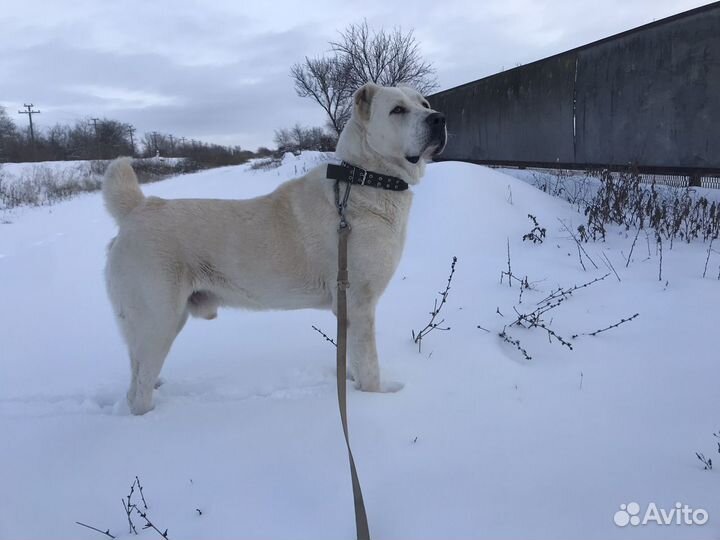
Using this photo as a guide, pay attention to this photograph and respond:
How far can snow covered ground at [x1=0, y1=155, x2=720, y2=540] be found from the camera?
5.71 feet

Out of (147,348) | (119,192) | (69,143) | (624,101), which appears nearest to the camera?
(147,348)

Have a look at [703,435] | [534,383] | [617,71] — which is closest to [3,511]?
[534,383]

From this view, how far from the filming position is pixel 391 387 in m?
2.70

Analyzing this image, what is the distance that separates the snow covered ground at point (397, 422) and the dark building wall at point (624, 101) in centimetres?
338

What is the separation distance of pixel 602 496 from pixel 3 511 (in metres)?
2.42

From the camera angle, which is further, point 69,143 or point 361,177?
point 69,143

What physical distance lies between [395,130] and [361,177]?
334mm

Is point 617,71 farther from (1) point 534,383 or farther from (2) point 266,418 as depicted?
(2) point 266,418

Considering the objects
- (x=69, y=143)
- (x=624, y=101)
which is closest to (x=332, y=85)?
(x=624, y=101)

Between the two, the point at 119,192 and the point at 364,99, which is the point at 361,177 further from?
the point at 119,192

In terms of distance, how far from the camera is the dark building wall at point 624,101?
626cm

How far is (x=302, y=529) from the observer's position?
168cm

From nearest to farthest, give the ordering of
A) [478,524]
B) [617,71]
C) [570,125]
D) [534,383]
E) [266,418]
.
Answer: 1. [478,524]
2. [266,418]
3. [534,383]
4. [617,71]
5. [570,125]

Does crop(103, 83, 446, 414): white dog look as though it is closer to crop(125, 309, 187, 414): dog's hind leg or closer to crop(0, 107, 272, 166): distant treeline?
crop(125, 309, 187, 414): dog's hind leg
